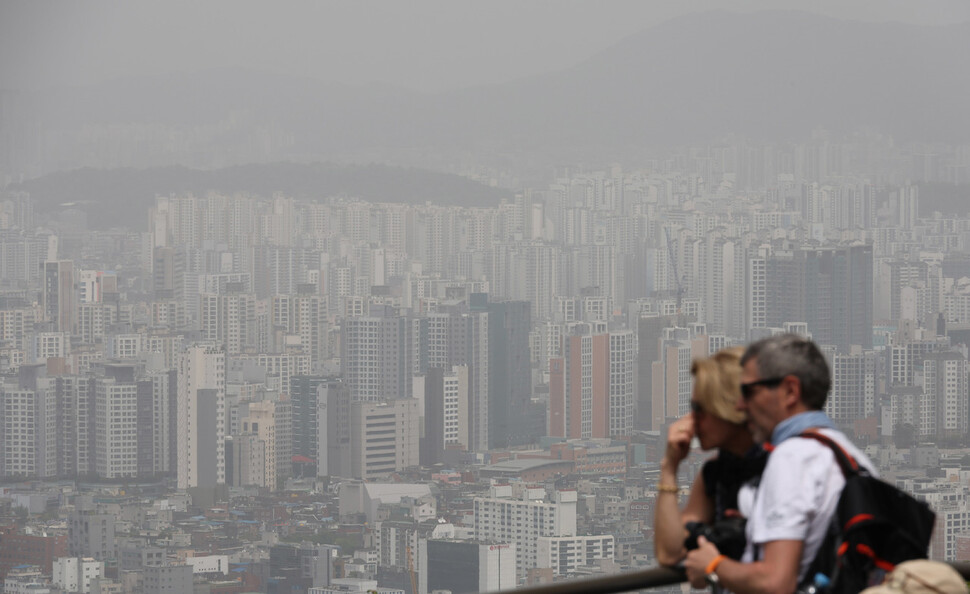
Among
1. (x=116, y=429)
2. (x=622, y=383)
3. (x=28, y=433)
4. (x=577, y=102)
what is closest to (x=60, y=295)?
(x=28, y=433)

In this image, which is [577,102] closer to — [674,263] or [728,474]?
[674,263]

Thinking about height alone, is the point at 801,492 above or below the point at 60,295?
below

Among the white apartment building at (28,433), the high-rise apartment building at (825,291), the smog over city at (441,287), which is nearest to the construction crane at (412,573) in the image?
the smog over city at (441,287)

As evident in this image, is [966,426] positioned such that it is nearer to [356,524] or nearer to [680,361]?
[680,361]

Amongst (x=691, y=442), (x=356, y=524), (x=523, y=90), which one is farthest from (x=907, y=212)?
(x=691, y=442)

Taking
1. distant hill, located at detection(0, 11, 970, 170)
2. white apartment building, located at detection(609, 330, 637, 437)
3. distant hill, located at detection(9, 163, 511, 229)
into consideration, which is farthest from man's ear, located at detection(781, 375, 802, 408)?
distant hill, located at detection(0, 11, 970, 170)

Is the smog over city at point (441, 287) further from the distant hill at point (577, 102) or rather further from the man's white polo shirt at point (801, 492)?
the man's white polo shirt at point (801, 492)
